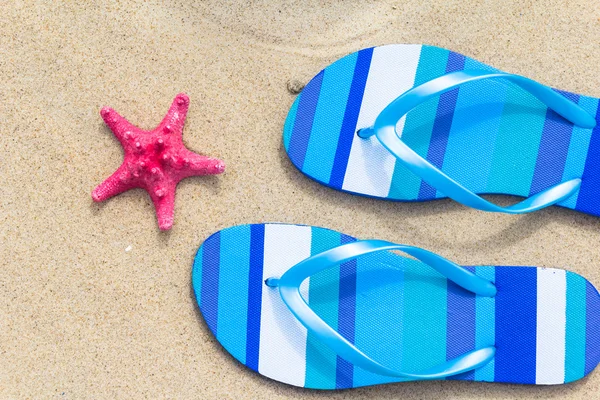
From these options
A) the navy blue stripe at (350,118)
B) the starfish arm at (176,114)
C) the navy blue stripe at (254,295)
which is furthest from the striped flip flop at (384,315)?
the starfish arm at (176,114)

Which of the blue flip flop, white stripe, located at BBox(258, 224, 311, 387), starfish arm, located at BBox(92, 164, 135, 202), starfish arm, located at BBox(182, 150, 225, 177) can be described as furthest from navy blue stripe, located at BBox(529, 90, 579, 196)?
starfish arm, located at BBox(92, 164, 135, 202)

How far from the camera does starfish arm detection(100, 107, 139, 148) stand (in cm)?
112

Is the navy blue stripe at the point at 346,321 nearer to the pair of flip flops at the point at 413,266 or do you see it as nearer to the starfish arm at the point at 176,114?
the pair of flip flops at the point at 413,266

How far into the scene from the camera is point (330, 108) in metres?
1.18

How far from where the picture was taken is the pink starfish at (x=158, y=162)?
3.63 feet

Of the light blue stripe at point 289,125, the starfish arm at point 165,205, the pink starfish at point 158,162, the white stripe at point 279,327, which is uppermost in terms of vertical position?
the light blue stripe at point 289,125

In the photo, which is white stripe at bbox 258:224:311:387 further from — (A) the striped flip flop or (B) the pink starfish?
(B) the pink starfish

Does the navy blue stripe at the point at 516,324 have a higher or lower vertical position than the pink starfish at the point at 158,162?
lower

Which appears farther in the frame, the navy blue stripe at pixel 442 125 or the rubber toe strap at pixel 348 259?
the navy blue stripe at pixel 442 125

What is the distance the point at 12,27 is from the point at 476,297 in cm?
111

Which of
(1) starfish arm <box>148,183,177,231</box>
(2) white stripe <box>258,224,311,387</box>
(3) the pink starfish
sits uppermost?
(3) the pink starfish

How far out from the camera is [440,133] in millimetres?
1194

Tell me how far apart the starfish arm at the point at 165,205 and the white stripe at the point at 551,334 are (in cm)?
77

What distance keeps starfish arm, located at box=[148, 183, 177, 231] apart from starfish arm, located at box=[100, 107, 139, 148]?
4.7 inches
